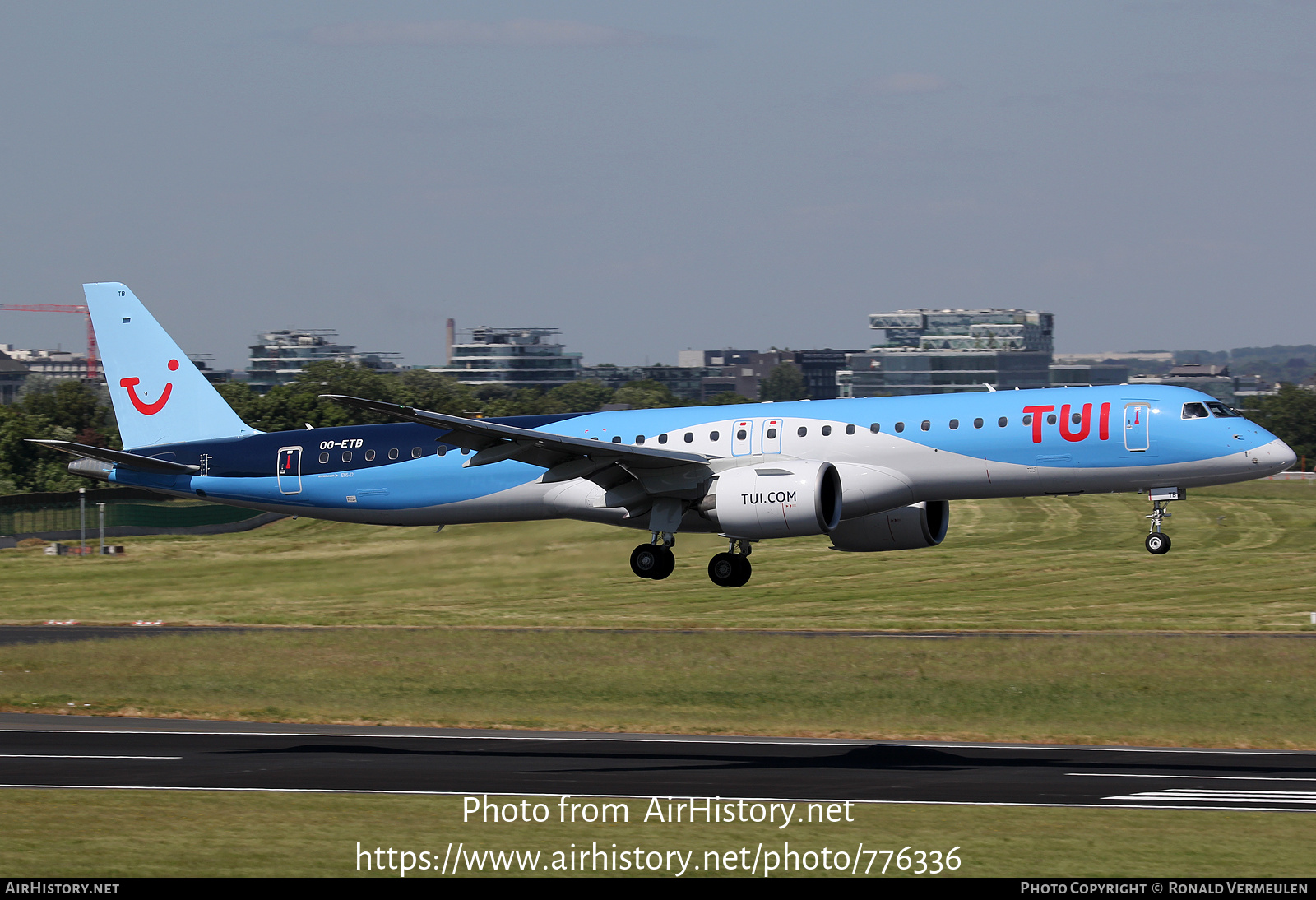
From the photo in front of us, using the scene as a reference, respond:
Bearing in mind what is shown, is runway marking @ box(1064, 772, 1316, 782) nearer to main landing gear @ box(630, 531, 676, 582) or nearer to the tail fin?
main landing gear @ box(630, 531, 676, 582)

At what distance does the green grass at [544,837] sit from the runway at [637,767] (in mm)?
1917

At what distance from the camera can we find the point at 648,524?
42125mm

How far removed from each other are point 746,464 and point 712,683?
15741 mm

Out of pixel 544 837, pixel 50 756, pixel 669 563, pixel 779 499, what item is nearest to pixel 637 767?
pixel 669 563

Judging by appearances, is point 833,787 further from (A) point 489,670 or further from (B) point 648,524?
(A) point 489,670

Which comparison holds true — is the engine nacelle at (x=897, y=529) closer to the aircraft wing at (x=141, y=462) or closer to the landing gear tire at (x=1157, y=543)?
the landing gear tire at (x=1157, y=543)

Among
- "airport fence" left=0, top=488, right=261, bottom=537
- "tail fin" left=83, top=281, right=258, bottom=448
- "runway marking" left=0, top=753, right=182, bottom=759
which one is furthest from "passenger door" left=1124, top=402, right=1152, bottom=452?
"airport fence" left=0, top=488, right=261, bottom=537

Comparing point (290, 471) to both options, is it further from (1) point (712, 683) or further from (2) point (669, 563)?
(1) point (712, 683)

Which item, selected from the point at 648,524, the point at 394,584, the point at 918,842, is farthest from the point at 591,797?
the point at 394,584

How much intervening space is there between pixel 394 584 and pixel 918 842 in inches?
1500

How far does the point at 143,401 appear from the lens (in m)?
48.4

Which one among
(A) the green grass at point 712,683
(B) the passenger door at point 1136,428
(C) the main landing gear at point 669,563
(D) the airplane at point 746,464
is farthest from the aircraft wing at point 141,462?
(B) the passenger door at point 1136,428

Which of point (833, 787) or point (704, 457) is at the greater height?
point (704, 457)

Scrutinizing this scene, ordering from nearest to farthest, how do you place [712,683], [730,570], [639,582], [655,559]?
[730,570] → [655,559] → [712,683] → [639,582]
